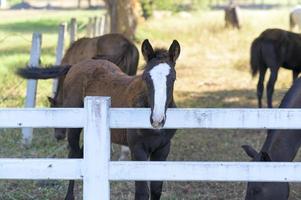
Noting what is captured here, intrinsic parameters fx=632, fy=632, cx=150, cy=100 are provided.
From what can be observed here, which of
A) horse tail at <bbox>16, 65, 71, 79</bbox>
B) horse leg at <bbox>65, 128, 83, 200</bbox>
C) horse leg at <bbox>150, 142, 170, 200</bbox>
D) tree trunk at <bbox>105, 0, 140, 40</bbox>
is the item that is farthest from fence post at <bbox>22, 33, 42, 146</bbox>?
tree trunk at <bbox>105, 0, 140, 40</bbox>

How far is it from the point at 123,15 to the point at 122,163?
15.8 metres

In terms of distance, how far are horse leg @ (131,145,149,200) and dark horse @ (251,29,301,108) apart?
6793 mm

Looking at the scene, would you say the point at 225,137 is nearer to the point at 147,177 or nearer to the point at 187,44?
the point at 147,177

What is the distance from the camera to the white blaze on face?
186 inches

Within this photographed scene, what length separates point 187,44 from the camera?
2366cm

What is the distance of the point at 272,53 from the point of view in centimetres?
1255

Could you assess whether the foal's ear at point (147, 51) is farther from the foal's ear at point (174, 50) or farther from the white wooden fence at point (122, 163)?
the white wooden fence at point (122, 163)

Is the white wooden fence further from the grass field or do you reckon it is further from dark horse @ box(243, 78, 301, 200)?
the grass field

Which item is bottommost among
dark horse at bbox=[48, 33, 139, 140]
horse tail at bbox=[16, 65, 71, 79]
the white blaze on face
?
the white blaze on face

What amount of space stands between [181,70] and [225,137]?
8.58 meters

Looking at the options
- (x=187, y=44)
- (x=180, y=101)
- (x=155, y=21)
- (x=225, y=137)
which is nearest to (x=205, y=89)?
(x=180, y=101)

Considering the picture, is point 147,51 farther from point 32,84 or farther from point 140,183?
point 32,84

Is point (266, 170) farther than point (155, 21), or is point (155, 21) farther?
point (155, 21)

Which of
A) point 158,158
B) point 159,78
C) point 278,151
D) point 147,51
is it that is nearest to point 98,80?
point 158,158
